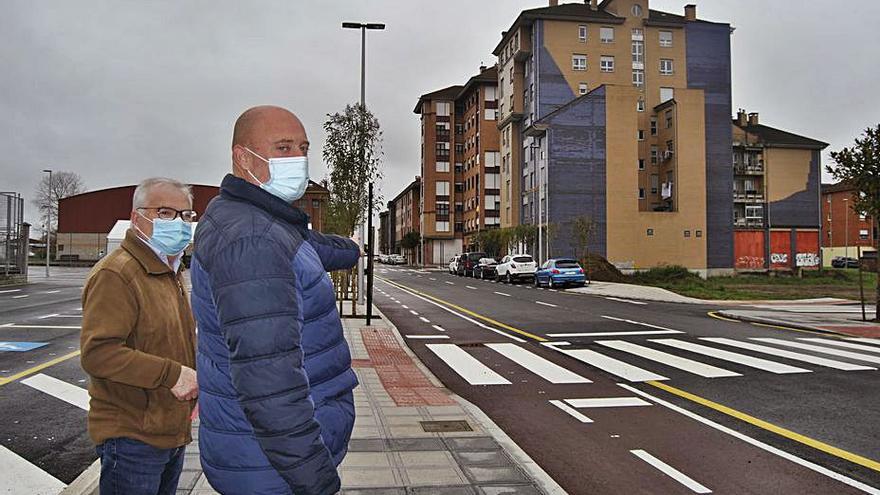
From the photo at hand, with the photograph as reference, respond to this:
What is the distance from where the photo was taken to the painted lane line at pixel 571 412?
22.6ft

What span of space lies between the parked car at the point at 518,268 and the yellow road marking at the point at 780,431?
30468 mm

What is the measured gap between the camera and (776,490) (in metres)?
4.75

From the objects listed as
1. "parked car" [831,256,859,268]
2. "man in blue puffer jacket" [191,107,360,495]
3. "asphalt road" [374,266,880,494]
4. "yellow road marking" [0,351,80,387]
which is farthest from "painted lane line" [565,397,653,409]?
"parked car" [831,256,859,268]

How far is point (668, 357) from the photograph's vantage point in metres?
11.1

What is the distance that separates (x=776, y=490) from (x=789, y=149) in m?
70.1

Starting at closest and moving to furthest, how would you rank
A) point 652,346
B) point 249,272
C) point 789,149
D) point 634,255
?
point 249,272, point 652,346, point 634,255, point 789,149

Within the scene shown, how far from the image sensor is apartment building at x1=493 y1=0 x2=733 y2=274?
5247cm

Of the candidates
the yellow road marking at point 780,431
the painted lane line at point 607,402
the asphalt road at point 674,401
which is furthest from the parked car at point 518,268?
the painted lane line at point 607,402

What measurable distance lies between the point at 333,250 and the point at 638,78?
2490 inches

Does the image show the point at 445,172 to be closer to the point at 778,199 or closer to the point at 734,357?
the point at 778,199

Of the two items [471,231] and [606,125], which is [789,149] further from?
[471,231]

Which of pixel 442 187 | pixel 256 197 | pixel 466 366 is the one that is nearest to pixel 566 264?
pixel 466 366

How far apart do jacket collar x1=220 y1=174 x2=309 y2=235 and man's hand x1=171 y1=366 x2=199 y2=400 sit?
961mm

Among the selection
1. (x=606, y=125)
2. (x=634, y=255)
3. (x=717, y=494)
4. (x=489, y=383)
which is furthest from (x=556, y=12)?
(x=717, y=494)
